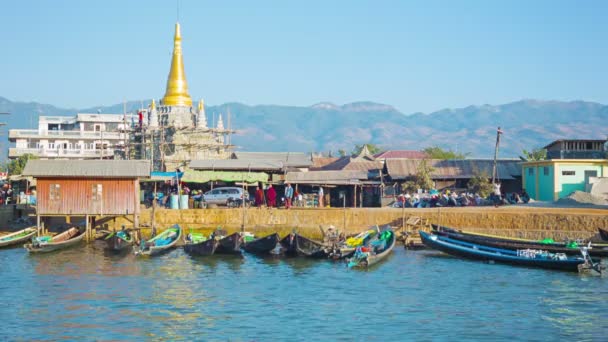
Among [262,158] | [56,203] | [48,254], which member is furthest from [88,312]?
Answer: [262,158]

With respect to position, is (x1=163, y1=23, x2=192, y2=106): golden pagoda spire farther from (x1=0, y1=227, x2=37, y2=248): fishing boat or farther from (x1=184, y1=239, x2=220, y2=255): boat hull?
(x1=184, y1=239, x2=220, y2=255): boat hull

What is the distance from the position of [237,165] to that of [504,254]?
2271cm

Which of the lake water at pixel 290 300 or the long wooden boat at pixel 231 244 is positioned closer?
the lake water at pixel 290 300

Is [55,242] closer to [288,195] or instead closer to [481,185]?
[288,195]

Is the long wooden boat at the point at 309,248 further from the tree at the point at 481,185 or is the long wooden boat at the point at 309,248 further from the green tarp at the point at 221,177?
the tree at the point at 481,185

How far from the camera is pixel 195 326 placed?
25.9 meters

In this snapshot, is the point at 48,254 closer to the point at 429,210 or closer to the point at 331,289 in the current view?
the point at 331,289

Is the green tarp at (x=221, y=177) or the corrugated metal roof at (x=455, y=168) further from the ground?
the corrugated metal roof at (x=455, y=168)

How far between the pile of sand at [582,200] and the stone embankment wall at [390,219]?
6.87 ft

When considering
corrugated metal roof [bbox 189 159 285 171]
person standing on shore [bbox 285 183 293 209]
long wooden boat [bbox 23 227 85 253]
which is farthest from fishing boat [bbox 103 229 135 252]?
corrugated metal roof [bbox 189 159 285 171]

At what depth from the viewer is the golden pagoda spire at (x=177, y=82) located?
230 ft

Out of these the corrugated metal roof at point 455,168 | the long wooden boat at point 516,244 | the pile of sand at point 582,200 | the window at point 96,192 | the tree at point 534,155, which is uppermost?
the tree at point 534,155

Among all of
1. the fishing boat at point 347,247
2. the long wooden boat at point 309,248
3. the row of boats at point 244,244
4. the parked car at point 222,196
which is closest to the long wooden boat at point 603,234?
the row of boats at point 244,244

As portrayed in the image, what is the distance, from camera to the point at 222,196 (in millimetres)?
48812
